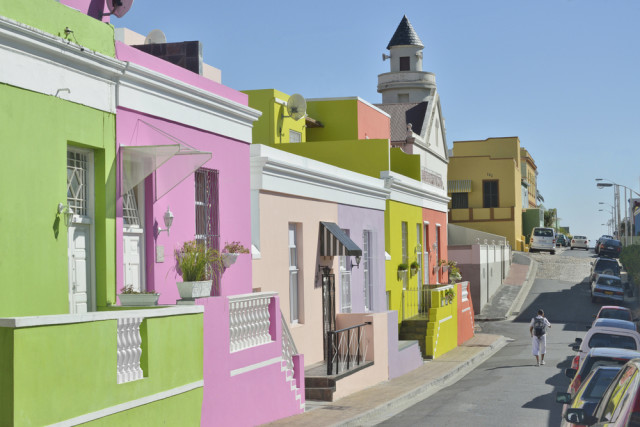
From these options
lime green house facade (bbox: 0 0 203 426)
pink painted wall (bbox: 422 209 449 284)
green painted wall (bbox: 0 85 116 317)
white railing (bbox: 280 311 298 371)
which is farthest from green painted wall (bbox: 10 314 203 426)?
pink painted wall (bbox: 422 209 449 284)

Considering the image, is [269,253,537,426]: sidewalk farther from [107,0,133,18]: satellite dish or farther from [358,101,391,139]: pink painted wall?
[358,101,391,139]: pink painted wall

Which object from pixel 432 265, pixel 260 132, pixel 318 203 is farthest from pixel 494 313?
pixel 318 203

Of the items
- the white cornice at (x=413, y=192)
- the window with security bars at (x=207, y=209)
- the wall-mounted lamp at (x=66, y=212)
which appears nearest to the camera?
the wall-mounted lamp at (x=66, y=212)

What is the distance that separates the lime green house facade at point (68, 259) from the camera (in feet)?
31.2

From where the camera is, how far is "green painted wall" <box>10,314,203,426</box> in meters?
9.12

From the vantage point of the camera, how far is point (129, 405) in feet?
36.2

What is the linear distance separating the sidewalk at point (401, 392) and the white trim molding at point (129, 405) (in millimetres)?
3257

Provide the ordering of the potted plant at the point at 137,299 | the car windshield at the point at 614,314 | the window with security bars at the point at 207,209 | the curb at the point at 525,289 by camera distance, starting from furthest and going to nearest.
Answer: the curb at the point at 525,289 → the car windshield at the point at 614,314 → the window with security bars at the point at 207,209 → the potted plant at the point at 137,299

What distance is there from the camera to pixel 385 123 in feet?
128

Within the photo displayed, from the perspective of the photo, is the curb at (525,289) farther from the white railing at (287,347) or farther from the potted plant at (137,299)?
the potted plant at (137,299)

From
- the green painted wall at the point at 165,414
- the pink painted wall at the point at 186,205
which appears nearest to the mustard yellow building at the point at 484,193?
the pink painted wall at the point at 186,205

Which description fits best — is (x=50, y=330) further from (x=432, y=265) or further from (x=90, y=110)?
(x=432, y=265)

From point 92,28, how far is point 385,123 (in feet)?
89.0

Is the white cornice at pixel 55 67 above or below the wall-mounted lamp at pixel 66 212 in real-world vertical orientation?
above
